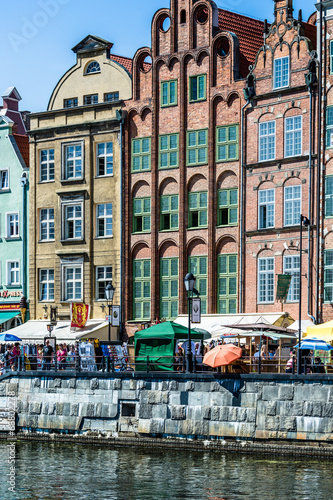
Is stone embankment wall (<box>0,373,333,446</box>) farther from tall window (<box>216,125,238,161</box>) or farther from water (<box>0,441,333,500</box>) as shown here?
tall window (<box>216,125,238,161</box>)

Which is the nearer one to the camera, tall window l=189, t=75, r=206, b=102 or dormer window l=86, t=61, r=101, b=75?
tall window l=189, t=75, r=206, b=102

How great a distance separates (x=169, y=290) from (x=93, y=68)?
12886 mm

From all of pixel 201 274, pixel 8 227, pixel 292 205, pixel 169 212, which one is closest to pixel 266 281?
pixel 292 205

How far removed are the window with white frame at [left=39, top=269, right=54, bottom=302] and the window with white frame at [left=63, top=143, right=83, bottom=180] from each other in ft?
17.0

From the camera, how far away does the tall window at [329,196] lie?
48.5 m

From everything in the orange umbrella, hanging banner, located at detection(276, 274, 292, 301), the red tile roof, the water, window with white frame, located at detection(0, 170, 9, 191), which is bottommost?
the water

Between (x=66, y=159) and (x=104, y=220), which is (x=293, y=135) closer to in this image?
(x=104, y=220)

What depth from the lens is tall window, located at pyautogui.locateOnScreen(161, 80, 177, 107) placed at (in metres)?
55.3

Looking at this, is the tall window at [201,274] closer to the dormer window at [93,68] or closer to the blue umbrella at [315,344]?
the dormer window at [93,68]

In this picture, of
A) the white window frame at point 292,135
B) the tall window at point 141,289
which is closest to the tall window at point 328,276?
the white window frame at point 292,135

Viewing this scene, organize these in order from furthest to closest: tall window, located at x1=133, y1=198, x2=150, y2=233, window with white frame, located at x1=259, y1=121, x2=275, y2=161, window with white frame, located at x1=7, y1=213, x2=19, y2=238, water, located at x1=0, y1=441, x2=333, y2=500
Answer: window with white frame, located at x1=7, y1=213, x2=19, y2=238 < tall window, located at x1=133, y1=198, x2=150, y2=233 < window with white frame, located at x1=259, y1=121, x2=275, y2=161 < water, located at x1=0, y1=441, x2=333, y2=500

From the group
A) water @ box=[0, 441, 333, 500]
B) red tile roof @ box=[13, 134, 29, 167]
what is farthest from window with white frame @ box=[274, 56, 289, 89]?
water @ box=[0, 441, 333, 500]

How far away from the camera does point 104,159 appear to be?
5775 centimetres

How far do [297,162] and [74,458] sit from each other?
61.5 feet
